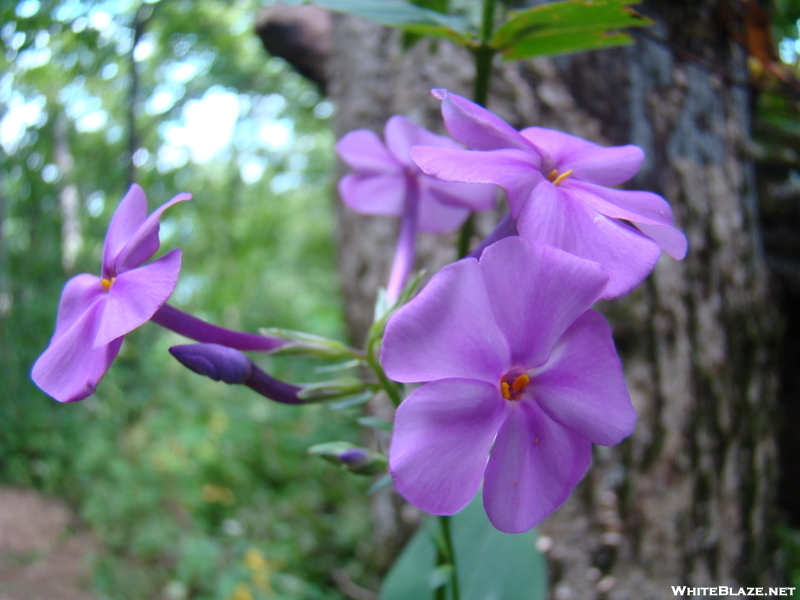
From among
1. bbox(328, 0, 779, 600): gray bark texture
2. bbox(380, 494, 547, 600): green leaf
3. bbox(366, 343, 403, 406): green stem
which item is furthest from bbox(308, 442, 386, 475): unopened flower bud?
bbox(328, 0, 779, 600): gray bark texture

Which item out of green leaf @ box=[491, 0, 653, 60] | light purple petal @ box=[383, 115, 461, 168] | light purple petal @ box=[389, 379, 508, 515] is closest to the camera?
light purple petal @ box=[389, 379, 508, 515]

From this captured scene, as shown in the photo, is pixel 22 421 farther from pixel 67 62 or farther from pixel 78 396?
pixel 78 396

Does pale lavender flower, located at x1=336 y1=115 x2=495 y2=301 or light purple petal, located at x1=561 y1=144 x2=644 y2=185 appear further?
pale lavender flower, located at x1=336 y1=115 x2=495 y2=301

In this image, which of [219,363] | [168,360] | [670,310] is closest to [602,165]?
[219,363]

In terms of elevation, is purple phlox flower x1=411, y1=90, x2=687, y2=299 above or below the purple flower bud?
above

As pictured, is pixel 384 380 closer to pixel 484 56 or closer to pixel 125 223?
pixel 125 223

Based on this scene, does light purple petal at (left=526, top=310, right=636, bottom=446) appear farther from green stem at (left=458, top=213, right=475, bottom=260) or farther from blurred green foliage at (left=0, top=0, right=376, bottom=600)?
blurred green foliage at (left=0, top=0, right=376, bottom=600)
